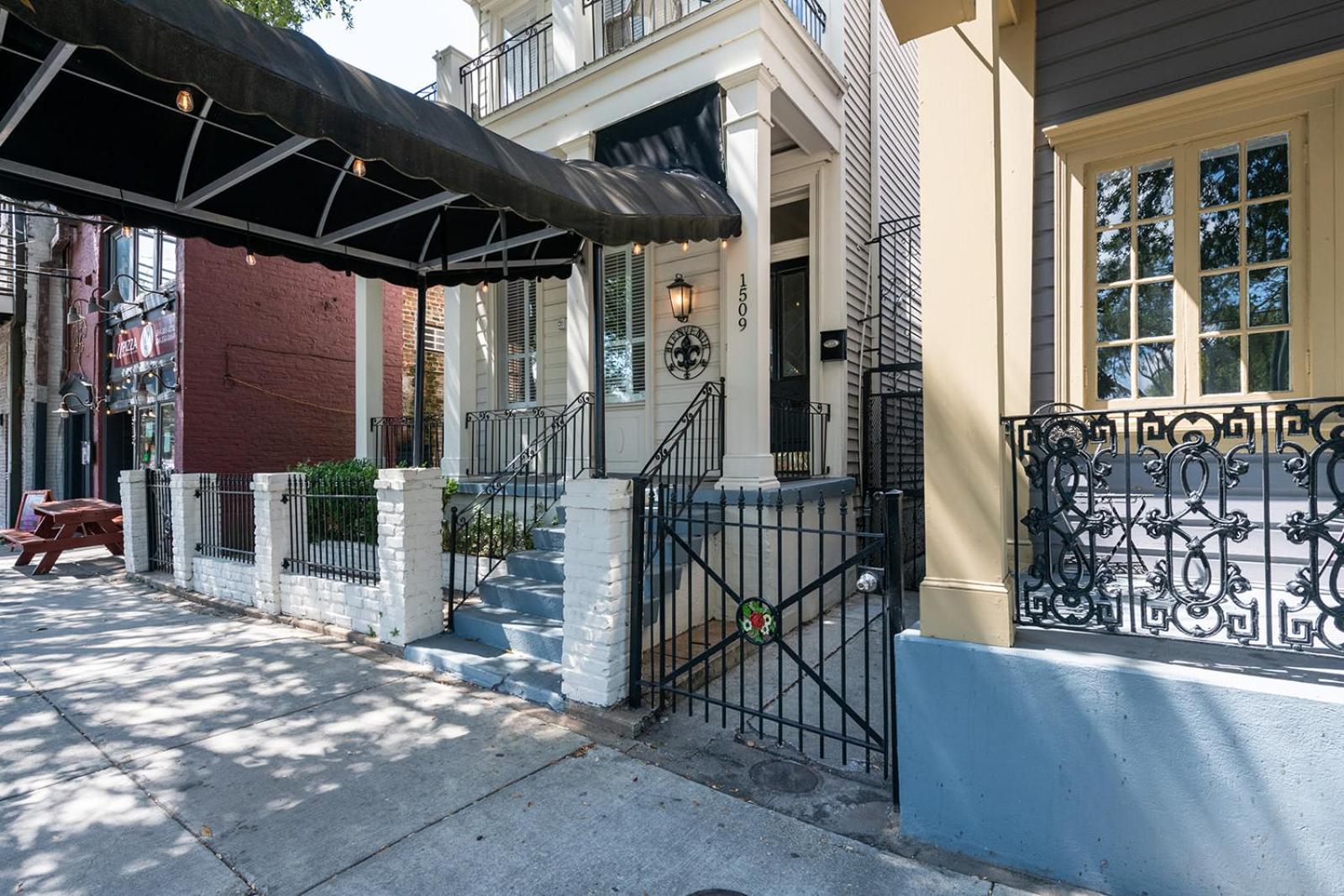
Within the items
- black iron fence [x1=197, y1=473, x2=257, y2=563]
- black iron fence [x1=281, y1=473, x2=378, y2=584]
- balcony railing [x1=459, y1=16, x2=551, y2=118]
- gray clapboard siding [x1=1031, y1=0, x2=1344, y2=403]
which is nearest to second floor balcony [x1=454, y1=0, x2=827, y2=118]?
balcony railing [x1=459, y1=16, x2=551, y2=118]

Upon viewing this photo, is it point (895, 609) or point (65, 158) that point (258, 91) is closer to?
point (65, 158)

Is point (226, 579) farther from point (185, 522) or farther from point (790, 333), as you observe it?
point (790, 333)

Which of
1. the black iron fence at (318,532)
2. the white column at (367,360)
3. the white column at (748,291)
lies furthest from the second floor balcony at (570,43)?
the black iron fence at (318,532)

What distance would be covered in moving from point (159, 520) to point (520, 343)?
5.21m

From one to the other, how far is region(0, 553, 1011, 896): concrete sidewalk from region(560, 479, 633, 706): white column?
0.32 m

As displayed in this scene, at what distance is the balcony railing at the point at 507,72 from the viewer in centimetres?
829

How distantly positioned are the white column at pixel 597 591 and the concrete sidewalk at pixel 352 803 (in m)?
0.32

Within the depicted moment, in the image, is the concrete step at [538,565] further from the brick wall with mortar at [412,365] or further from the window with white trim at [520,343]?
the brick wall with mortar at [412,365]

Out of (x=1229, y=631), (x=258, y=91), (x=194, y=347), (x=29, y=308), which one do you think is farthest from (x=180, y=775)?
Result: (x=29, y=308)

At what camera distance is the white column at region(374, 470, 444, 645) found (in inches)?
200

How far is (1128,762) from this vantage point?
7.46 ft

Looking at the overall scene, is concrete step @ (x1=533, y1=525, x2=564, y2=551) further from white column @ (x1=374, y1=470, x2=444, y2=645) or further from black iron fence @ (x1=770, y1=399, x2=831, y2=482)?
black iron fence @ (x1=770, y1=399, x2=831, y2=482)

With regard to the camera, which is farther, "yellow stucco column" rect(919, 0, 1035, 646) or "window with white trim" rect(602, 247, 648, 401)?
"window with white trim" rect(602, 247, 648, 401)

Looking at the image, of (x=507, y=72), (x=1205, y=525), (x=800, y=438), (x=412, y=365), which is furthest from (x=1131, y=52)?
(x=412, y=365)
